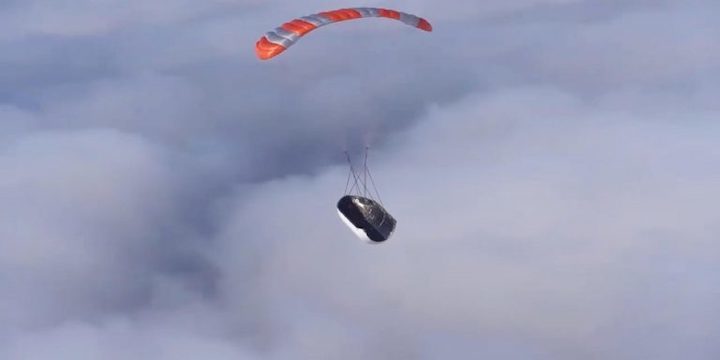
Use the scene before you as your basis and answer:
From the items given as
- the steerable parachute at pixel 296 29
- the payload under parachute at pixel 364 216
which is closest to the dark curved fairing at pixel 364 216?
the payload under parachute at pixel 364 216

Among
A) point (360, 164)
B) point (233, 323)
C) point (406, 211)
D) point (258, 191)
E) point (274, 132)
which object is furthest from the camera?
point (274, 132)

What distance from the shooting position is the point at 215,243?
15238 centimetres

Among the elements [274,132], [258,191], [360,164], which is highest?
[274,132]

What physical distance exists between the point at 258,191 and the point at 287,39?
13049 cm

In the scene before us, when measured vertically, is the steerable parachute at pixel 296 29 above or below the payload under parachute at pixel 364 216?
above

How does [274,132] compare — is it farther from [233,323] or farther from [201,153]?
[233,323]

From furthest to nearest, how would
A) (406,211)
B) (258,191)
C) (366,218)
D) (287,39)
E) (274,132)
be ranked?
1. (274,132)
2. (258,191)
3. (406,211)
4. (366,218)
5. (287,39)

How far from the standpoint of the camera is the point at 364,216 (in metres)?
48.4

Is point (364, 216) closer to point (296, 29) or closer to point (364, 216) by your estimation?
point (364, 216)

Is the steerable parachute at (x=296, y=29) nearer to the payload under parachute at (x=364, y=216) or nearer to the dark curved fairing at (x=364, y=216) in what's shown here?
the payload under parachute at (x=364, y=216)

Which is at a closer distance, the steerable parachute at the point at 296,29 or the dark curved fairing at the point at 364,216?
the steerable parachute at the point at 296,29

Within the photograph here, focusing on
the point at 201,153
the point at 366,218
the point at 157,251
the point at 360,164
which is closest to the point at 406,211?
the point at 360,164

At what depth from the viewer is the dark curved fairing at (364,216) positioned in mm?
48375

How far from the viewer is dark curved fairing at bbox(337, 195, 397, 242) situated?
1905 inches
